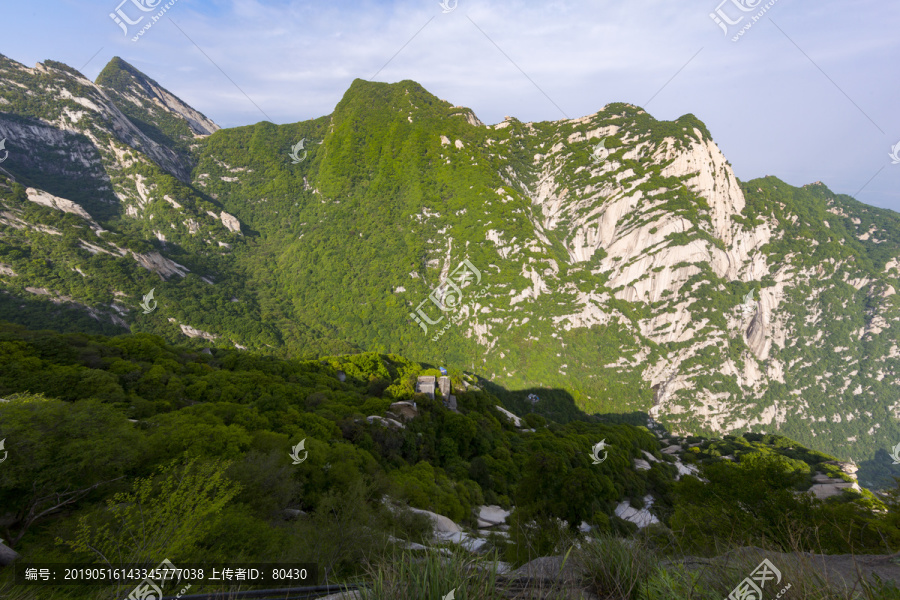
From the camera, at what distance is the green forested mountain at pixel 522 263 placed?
95.2 meters

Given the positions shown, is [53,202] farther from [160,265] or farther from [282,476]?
[282,476]

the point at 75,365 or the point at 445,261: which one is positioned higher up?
the point at 445,261

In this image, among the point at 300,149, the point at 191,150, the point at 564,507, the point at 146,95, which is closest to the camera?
the point at 564,507

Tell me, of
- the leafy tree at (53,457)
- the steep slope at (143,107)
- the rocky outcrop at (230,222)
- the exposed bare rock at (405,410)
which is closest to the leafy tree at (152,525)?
the leafy tree at (53,457)

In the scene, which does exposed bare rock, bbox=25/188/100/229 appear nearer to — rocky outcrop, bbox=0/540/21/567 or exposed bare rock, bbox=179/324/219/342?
exposed bare rock, bbox=179/324/219/342

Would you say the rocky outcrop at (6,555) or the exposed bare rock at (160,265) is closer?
the rocky outcrop at (6,555)

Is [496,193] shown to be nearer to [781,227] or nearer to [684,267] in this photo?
[684,267]

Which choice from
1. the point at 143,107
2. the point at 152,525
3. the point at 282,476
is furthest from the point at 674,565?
the point at 143,107

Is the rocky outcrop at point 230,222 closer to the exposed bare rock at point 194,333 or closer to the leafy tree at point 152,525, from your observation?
the exposed bare rock at point 194,333

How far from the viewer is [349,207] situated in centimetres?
13312

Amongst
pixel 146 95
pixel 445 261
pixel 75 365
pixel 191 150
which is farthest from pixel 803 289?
pixel 146 95

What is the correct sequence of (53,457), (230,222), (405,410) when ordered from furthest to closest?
1. (230,222)
2. (405,410)
3. (53,457)

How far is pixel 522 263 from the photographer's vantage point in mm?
112875

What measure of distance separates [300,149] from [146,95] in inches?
4681
